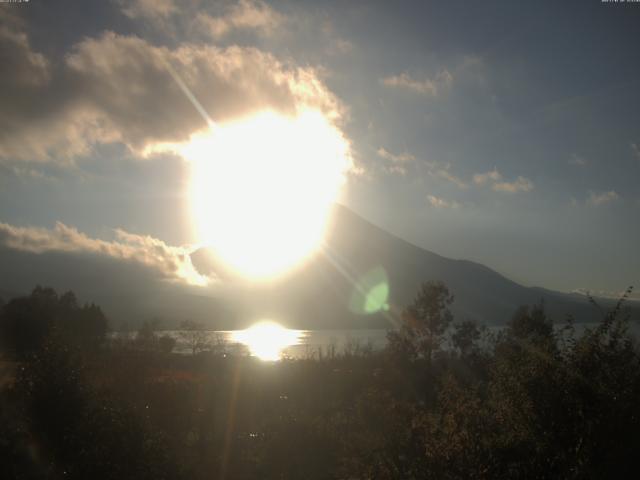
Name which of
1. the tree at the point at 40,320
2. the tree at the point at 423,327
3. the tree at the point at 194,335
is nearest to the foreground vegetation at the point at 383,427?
the tree at the point at 423,327

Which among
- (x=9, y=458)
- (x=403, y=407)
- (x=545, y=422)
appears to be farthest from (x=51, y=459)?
(x=545, y=422)

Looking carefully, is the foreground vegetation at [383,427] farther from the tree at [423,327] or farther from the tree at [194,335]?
the tree at [194,335]

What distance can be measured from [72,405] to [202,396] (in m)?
24.9

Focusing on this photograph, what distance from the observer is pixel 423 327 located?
5338 cm

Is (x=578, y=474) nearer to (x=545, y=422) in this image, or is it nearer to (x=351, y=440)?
(x=545, y=422)

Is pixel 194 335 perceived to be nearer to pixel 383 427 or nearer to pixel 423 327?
pixel 423 327

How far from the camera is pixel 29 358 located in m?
16.0

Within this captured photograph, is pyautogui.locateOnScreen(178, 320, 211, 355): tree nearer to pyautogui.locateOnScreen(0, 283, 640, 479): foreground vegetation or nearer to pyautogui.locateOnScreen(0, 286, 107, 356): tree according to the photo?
pyautogui.locateOnScreen(0, 286, 107, 356): tree

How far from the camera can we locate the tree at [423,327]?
2088 inches

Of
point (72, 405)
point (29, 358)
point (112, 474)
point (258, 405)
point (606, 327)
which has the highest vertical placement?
point (606, 327)

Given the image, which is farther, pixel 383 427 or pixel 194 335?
pixel 194 335

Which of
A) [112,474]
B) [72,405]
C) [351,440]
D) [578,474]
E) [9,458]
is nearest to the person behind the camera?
[578,474]

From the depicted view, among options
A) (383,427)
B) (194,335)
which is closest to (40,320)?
(194,335)

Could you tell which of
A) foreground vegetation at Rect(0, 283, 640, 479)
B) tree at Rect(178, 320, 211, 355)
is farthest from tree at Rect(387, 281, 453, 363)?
tree at Rect(178, 320, 211, 355)
